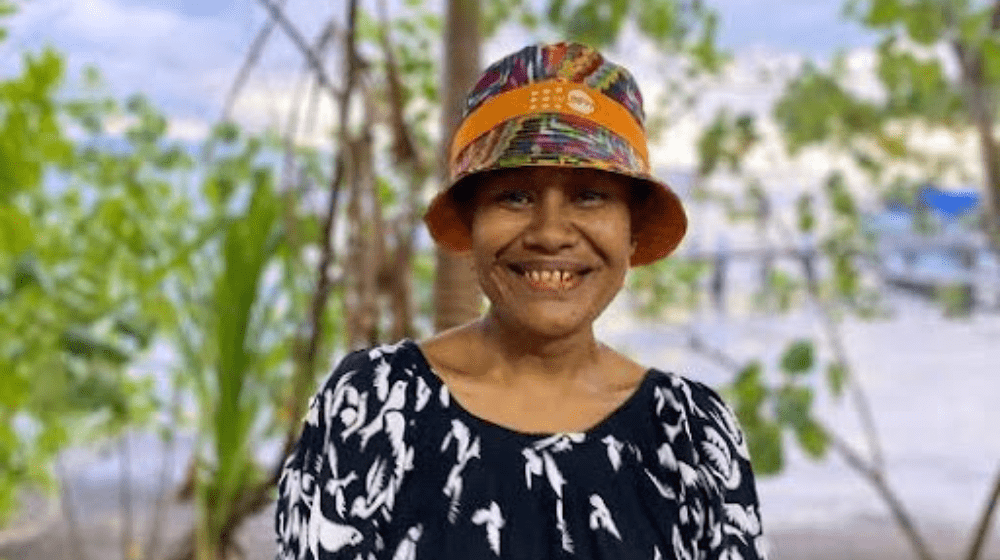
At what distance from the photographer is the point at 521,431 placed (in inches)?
32.4

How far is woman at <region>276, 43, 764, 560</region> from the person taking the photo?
0.80 metres

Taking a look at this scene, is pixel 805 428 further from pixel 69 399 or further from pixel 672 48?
pixel 69 399

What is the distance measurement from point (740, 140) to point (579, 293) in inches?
58.1

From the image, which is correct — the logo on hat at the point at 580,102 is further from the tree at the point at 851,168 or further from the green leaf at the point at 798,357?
the green leaf at the point at 798,357

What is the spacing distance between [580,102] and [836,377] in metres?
1.40

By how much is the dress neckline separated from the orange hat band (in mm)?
129

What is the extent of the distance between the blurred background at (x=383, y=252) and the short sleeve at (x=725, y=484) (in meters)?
0.24

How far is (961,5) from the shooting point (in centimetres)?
208

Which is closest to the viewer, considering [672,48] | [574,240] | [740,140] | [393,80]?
[574,240]

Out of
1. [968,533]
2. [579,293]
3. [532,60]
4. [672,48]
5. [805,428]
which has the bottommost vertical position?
[968,533]

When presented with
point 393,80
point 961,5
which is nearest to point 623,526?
point 393,80

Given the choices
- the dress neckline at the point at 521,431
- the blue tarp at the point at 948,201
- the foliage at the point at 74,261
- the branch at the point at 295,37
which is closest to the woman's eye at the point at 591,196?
the dress neckline at the point at 521,431

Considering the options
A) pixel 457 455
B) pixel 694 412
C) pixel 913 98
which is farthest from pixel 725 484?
pixel 913 98

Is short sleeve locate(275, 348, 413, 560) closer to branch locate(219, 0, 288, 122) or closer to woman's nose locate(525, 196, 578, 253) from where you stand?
woman's nose locate(525, 196, 578, 253)
